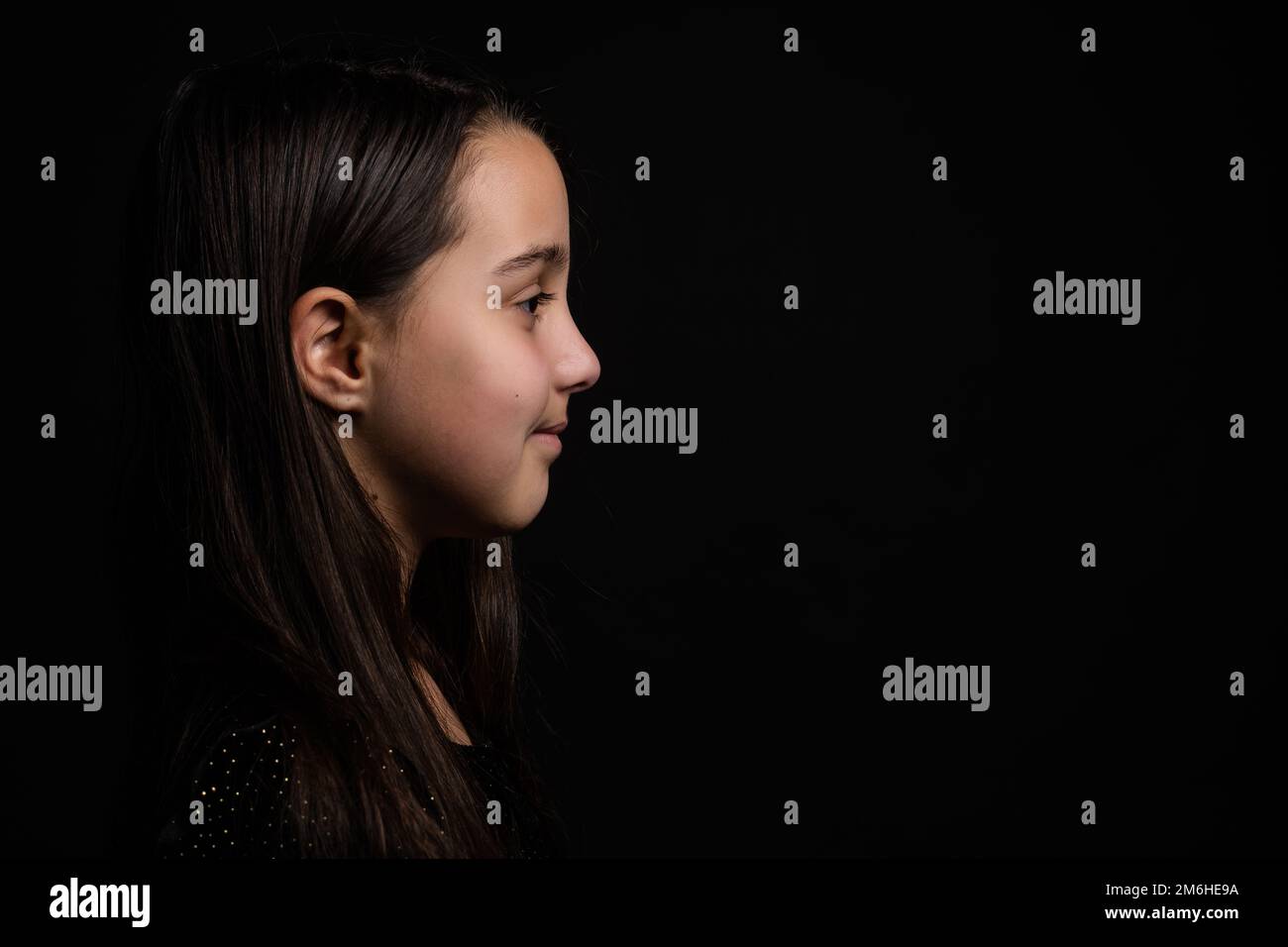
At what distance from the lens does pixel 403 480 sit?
1482 mm

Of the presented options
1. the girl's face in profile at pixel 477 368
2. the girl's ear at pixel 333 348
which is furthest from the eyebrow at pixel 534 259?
the girl's ear at pixel 333 348

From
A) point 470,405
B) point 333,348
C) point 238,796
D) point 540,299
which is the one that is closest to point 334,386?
point 333,348

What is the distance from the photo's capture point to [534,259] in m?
1.45

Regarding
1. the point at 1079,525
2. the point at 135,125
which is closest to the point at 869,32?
the point at 1079,525

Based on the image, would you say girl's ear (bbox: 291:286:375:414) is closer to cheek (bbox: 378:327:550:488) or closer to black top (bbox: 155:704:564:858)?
cheek (bbox: 378:327:550:488)

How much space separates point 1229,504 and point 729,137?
1.30m

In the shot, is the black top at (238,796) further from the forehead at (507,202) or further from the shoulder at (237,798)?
the forehead at (507,202)

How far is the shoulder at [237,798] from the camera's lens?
48.1 inches

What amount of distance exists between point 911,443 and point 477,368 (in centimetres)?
146

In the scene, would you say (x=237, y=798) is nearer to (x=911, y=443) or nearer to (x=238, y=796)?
(x=238, y=796)

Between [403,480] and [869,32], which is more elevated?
[869,32]

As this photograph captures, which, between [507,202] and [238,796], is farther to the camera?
[507,202]

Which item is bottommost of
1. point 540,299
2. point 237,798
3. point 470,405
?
point 237,798

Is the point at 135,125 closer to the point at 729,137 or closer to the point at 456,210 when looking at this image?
the point at 729,137
